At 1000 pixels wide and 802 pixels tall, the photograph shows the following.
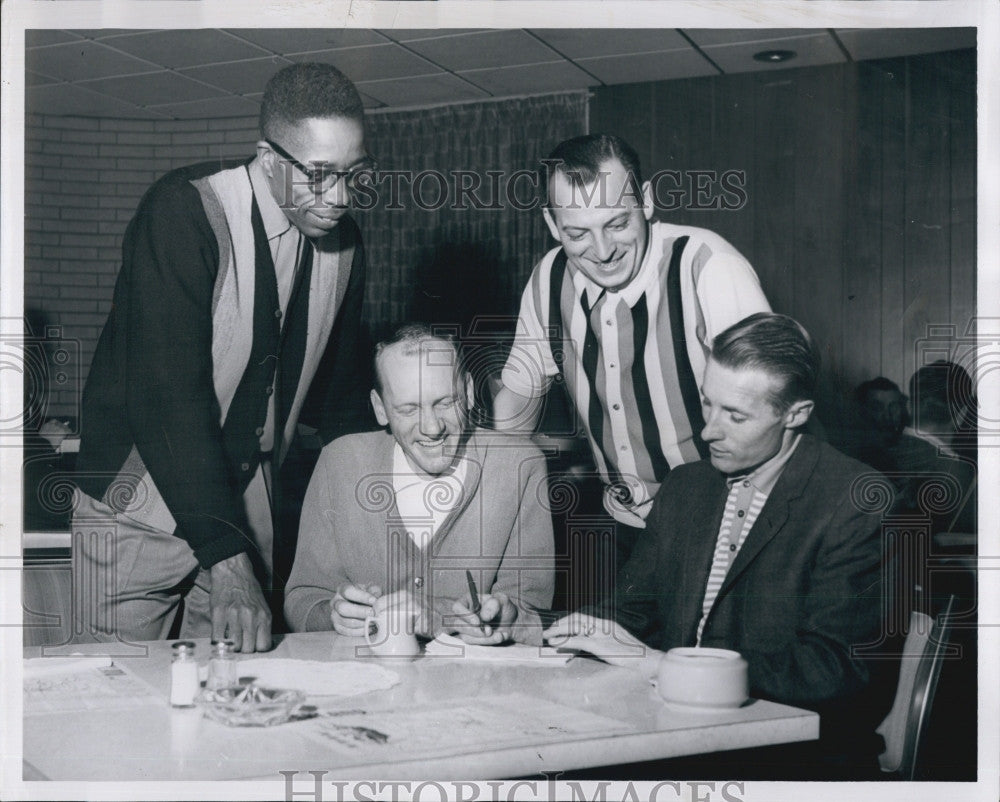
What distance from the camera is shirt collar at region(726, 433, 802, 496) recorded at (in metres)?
2.63

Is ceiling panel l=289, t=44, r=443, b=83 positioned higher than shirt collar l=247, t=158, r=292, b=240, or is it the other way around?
ceiling panel l=289, t=44, r=443, b=83

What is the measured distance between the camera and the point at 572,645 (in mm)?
2389

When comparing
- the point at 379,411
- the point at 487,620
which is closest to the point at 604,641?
the point at 487,620

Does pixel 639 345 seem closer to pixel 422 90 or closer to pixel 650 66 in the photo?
pixel 650 66

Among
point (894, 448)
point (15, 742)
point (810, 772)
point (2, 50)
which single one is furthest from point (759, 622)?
point (2, 50)

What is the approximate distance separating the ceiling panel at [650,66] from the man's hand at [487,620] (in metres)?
1.38

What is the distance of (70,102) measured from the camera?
9.10ft

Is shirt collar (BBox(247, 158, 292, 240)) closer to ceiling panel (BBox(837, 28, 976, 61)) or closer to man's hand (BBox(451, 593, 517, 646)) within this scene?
man's hand (BBox(451, 593, 517, 646))

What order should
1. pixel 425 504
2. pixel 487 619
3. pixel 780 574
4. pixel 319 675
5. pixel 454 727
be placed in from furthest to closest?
pixel 425 504, pixel 780 574, pixel 487 619, pixel 319 675, pixel 454 727

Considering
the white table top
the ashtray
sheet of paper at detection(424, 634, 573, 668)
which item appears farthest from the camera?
sheet of paper at detection(424, 634, 573, 668)

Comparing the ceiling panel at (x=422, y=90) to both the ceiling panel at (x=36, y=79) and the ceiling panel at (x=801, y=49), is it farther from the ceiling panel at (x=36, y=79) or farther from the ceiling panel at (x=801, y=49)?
the ceiling panel at (x=36, y=79)

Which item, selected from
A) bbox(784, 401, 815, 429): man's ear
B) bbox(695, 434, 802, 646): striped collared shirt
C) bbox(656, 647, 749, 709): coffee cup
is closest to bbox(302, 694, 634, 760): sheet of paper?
bbox(656, 647, 749, 709): coffee cup

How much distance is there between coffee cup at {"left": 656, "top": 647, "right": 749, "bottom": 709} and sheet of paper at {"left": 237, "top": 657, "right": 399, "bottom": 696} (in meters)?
0.55

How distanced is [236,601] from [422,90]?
1.40 meters
